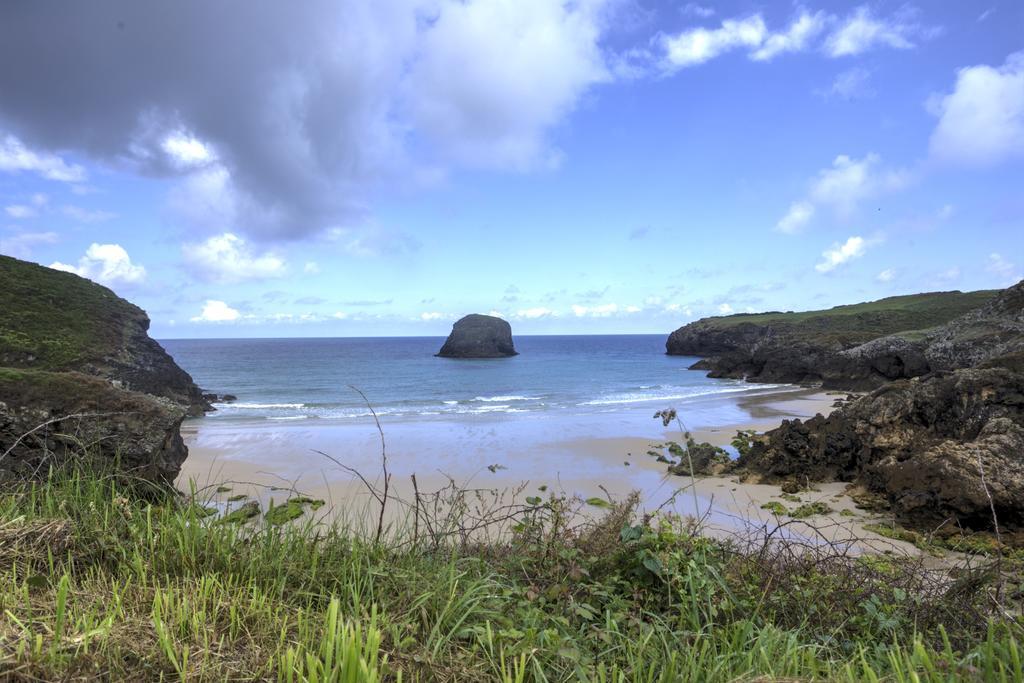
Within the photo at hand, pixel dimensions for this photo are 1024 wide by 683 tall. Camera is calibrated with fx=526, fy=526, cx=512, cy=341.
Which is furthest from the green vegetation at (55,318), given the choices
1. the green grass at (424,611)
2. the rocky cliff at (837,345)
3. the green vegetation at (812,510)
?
the rocky cliff at (837,345)

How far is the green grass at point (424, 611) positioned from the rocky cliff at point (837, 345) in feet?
Answer: 79.8

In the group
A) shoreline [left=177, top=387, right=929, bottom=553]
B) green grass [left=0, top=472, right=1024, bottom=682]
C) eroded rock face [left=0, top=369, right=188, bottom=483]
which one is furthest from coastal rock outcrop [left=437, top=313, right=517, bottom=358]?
green grass [left=0, top=472, right=1024, bottom=682]

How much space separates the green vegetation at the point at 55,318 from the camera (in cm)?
2289

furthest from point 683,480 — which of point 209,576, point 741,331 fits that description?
point 741,331

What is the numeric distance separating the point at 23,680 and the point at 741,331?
8683 centimetres

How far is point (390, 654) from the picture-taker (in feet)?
7.19

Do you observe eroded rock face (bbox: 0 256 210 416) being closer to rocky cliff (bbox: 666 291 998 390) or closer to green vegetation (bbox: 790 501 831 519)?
green vegetation (bbox: 790 501 831 519)

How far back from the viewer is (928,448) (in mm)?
8656

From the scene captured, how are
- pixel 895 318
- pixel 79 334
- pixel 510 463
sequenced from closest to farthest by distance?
pixel 510 463 → pixel 79 334 → pixel 895 318

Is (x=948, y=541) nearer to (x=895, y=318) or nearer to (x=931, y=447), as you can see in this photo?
(x=931, y=447)

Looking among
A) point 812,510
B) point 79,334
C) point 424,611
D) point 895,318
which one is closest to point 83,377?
point 424,611

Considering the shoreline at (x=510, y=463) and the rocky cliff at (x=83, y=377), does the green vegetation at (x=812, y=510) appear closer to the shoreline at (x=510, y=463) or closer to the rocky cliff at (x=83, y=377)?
the shoreline at (x=510, y=463)

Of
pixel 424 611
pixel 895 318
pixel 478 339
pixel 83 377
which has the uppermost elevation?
pixel 478 339

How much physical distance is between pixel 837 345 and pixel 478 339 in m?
55.2
